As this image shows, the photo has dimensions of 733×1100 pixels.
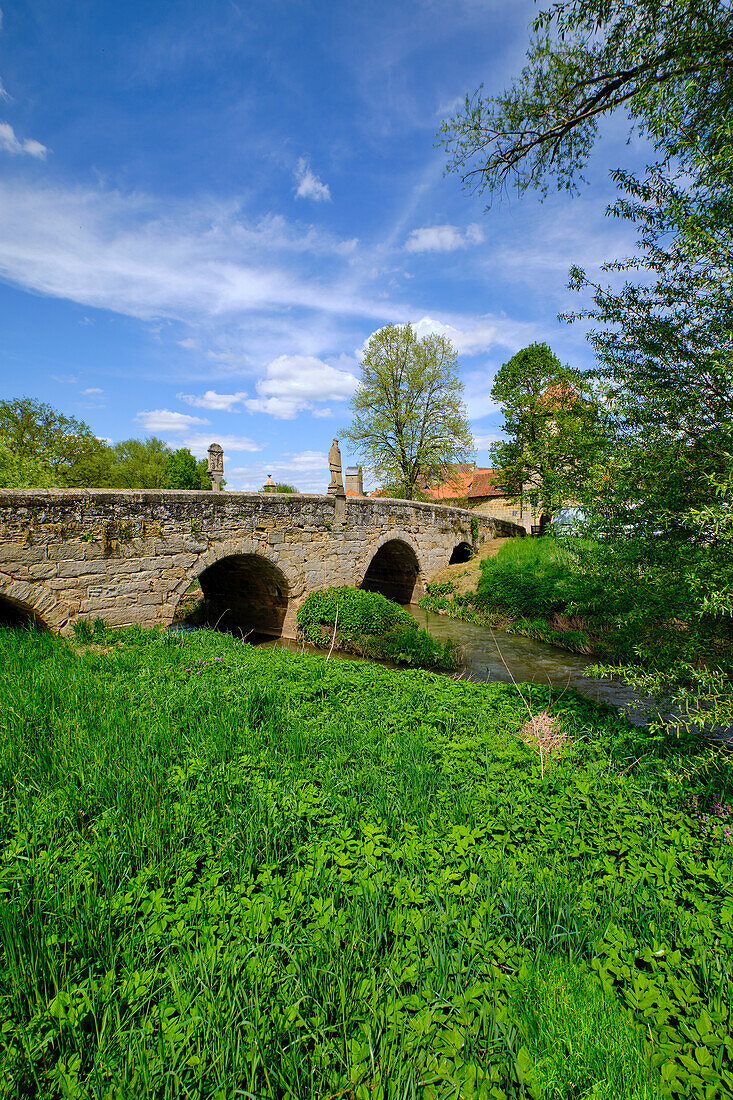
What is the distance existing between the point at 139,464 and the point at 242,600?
30074mm

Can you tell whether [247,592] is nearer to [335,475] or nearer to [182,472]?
[335,475]

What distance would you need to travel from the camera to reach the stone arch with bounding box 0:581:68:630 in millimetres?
6730

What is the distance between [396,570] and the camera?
16125 mm

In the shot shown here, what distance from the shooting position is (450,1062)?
1639mm

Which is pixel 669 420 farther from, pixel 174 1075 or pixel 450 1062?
pixel 174 1075

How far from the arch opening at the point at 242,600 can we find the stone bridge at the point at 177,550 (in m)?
0.04

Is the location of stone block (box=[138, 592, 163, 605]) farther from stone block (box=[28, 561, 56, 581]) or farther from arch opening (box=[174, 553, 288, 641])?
arch opening (box=[174, 553, 288, 641])

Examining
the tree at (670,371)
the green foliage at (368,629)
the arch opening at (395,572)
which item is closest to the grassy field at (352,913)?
the tree at (670,371)

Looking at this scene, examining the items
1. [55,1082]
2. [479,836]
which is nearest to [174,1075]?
[55,1082]

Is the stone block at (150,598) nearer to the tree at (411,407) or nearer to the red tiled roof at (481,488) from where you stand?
the tree at (411,407)

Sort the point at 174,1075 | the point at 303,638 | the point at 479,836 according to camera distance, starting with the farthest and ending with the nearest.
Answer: the point at 303,638, the point at 479,836, the point at 174,1075

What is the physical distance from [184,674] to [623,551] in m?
5.08

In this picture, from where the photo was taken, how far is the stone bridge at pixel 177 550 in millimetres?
6902

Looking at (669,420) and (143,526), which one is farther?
(143,526)
